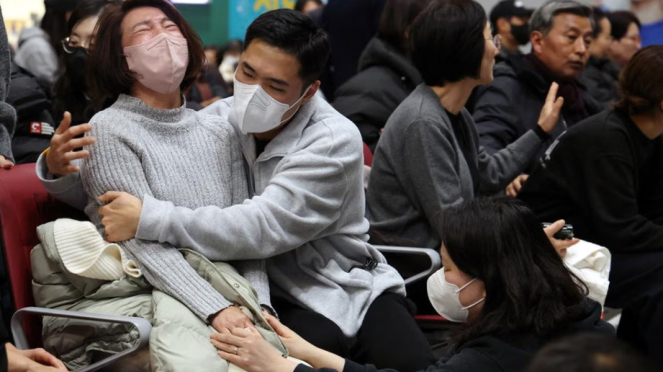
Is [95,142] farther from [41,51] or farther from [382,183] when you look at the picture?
[41,51]

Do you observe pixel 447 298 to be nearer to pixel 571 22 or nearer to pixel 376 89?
pixel 376 89

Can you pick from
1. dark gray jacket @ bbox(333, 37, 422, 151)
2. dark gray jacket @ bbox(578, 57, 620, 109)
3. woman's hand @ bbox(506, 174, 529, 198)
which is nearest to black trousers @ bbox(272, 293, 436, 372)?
woman's hand @ bbox(506, 174, 529, 198)

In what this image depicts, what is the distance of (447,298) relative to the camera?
2.30m

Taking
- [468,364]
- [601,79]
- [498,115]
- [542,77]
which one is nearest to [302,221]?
[468,364]

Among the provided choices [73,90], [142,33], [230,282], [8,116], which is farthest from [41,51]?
[230,282]

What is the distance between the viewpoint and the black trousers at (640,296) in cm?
342

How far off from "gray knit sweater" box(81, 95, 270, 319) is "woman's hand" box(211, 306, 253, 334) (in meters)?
0.02

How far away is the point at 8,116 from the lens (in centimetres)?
266

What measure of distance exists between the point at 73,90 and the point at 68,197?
1398mm

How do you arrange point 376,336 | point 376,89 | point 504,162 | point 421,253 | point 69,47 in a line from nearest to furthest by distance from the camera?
point 376,336 < point 421,253 < point 69,47 < point 504,162 < point 376,89

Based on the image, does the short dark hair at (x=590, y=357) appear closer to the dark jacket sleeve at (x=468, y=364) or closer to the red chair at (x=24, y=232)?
the dark jacket sleeve at (x=468, y=364)

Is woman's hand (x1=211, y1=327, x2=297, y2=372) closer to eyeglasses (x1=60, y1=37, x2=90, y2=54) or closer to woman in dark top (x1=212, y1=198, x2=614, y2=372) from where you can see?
woman in dark top (x1=212, y1=198, x2=614, y2=372)

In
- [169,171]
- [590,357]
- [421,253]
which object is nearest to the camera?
[590,357]

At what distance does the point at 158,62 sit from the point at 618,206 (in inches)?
75.0
